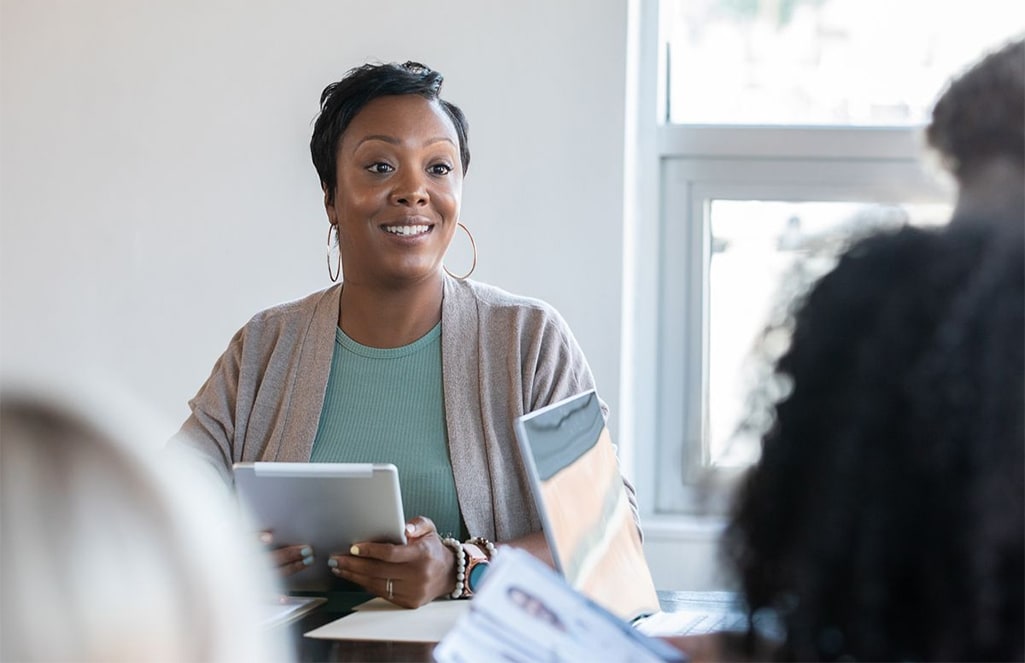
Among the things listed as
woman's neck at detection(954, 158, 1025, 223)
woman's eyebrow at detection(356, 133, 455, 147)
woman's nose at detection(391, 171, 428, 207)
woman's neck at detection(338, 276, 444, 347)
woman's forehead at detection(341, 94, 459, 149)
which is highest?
woman's forehead at detection(341, 94, 459, 149)

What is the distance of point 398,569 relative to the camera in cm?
158

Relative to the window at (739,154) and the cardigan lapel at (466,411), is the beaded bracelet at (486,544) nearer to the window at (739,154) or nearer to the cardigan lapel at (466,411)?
the cardigan lapel at (466,411)

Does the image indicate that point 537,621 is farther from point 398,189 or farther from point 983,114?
point 398,189

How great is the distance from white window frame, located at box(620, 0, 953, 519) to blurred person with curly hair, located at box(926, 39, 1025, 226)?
5.99 feet

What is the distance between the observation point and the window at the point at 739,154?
2.90 metres

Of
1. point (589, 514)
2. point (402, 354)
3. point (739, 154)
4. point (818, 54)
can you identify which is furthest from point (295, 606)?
point (818, 54)

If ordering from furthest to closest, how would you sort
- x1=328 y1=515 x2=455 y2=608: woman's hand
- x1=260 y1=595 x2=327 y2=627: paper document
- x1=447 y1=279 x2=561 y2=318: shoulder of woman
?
1. x1=447 y1=279 x2=561 y2=318: shoulder of woman
2. x1=328 y1=515 x2=455 y2=608: woman's hand
3. x1=260 y1=595 x2=327 y2=627: paper document

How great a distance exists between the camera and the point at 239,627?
0.48 meters

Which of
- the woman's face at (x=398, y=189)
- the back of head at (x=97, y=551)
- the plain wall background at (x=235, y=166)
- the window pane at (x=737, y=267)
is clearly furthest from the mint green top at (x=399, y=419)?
the back of head at (x=97, y=551)

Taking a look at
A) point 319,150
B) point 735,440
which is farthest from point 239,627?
point 319,150

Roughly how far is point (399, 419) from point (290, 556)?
1.30 ft

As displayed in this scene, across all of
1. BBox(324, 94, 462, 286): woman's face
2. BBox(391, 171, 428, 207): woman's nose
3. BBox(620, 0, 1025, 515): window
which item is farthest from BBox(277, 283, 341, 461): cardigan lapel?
BBox(620, 0, 1025, 515): window

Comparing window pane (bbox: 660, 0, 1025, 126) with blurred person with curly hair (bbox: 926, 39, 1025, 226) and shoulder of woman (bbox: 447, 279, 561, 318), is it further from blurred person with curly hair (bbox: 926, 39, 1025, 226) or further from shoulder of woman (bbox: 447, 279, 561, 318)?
blurred person with curly hair (bbox: 926, 39, 1025, 226)

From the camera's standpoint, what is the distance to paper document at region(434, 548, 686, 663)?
93cm
